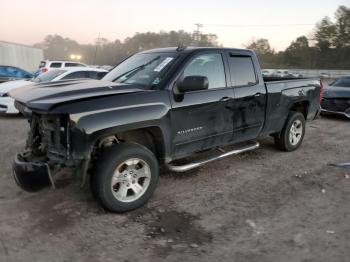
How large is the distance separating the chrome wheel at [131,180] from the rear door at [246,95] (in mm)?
1728

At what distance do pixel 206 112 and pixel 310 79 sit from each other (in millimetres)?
3256

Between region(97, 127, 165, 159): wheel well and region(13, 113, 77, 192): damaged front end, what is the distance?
2.26 feet

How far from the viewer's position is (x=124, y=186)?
4.34 meters

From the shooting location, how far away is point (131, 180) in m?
4.39

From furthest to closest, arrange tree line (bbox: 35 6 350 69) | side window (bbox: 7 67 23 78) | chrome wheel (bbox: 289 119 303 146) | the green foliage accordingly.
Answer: tree line (bbox: 35 6 350 69) → the green foliage → side window (bbox: 7 67 23 78) → chrome wheel (bbox: 289 119 303 146)

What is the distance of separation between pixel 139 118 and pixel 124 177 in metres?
0.70

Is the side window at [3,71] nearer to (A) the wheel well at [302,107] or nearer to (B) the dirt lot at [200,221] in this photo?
(B) the dirt lot at [200,221]

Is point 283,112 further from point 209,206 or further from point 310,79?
point 209,206

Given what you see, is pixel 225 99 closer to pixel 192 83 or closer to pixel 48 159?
pixel 192 83

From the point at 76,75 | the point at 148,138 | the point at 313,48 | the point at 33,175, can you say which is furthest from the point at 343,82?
the point at 313,48

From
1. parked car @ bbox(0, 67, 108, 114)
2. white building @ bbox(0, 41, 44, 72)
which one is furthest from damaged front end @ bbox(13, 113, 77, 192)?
white building @ bbox(0, 41, 44, 72)

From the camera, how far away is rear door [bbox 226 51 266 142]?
5.54m

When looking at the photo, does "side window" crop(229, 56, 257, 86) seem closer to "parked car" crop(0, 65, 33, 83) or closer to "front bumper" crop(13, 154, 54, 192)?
"front bumper" crop(13, 154, 54, 192)

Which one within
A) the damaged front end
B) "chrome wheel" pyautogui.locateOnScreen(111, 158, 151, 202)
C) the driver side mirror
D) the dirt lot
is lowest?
the dirt lot
